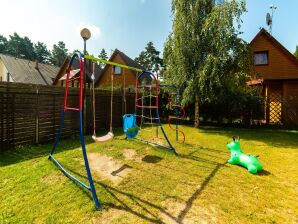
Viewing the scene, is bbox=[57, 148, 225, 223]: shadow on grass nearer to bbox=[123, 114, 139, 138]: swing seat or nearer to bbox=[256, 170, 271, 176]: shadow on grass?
bbox=[256, 170, 271, 176]: shadow on grass

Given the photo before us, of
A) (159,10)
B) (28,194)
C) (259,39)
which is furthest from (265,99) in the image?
(28,194)

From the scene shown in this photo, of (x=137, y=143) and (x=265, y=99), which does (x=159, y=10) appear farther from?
(x=137, y=143)

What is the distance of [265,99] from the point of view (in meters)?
11.2

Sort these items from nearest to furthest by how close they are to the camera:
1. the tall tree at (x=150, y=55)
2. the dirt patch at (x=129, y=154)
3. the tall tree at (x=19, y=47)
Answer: the dirt patch at (x=129, y=154), the tall tree at (x=150, y=55), the tall tree at (x=19, y=47)

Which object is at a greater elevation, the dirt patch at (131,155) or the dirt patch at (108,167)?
the dirt patch at (131,155)

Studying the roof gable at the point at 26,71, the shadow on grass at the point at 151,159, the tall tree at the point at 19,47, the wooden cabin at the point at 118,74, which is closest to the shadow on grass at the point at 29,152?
the shadow on grass at the point at 151,159

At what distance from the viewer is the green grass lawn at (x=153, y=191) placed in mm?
2676

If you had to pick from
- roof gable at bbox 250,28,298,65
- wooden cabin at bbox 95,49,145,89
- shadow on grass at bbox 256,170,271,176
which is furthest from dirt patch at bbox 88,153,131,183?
wooden cabin at bbox 95,49,145,89

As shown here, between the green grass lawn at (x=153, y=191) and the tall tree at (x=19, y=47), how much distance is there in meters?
70.5

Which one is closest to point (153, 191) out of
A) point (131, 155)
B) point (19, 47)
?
point (131, 155)

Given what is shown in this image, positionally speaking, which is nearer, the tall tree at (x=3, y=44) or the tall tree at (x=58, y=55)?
the tall tree at (x=3, y=44)

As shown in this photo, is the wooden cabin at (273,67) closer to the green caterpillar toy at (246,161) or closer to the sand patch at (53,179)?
the green caterpillar toy at (246,161)

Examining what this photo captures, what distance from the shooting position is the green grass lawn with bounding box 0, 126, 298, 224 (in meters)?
2.68

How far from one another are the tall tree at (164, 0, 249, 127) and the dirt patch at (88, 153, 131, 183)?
5991 millimetres
